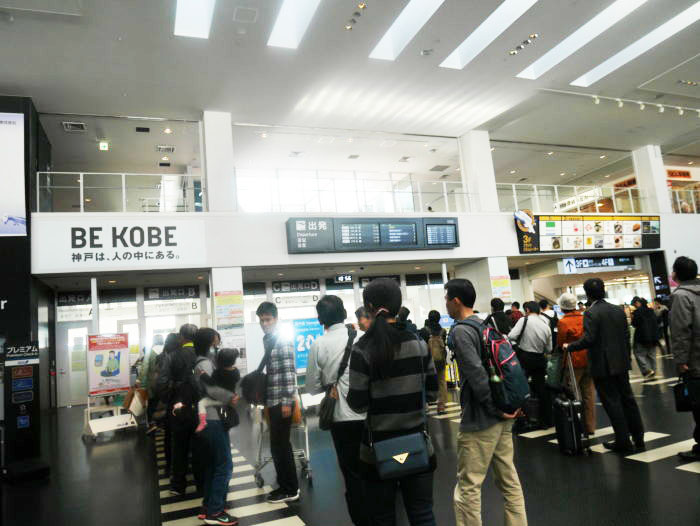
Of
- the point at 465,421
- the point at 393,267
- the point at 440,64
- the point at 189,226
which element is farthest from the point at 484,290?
the point at 465,421

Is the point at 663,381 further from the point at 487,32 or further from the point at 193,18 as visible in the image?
the point at 193,18

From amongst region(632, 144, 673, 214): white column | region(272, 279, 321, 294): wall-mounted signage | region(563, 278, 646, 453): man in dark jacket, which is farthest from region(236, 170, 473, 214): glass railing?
region(563, 278, 646, 453): man in dark jacket

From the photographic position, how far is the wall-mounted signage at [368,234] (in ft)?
37.0

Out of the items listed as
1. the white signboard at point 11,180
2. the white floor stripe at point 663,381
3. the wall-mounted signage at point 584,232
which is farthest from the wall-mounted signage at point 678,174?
the white signboard at point 11,180

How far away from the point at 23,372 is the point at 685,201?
64.4ft

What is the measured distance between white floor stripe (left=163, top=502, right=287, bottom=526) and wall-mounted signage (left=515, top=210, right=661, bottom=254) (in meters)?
11.2

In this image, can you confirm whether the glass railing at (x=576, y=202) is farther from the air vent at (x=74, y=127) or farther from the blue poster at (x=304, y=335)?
the air vent at (x=74, y=127)

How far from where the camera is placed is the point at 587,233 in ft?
47.4

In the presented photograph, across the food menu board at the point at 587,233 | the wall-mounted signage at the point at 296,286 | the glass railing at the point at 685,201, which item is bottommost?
the wall-mounted signage at the point at 296,286

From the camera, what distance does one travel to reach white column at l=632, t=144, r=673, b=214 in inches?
646

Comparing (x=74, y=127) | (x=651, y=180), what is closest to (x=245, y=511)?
(x=74, y=127)

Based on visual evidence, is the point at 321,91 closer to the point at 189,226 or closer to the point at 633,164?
the point at 189,226

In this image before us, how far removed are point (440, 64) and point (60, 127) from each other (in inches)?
351

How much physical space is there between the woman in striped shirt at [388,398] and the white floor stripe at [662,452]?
3128mm
